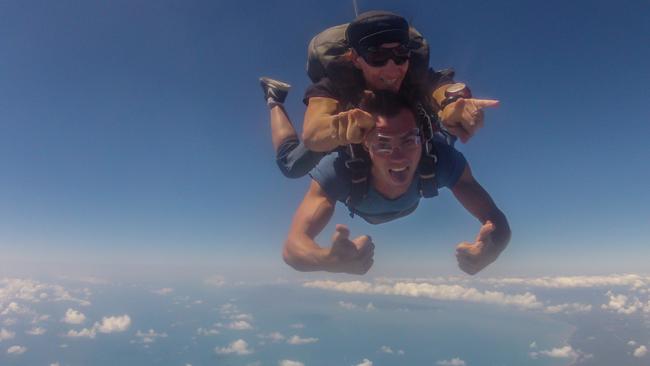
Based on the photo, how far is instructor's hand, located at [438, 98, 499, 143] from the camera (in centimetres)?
237

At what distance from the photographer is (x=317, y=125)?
95.1 inches

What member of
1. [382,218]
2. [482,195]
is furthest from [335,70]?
[482,195]

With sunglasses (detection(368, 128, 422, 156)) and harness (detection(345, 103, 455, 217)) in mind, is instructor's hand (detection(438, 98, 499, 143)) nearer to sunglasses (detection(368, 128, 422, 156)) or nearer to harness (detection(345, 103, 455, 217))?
sunglasses (detection(368, 128, 422, 156))

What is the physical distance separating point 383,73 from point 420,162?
0.86 metres

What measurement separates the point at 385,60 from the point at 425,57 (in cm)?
50

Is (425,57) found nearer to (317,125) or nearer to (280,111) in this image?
(317,125)

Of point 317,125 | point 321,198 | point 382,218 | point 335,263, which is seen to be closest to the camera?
point 317,125

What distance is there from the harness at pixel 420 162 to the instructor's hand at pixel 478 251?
59 cm

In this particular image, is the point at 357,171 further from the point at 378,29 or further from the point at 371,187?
the point at 378,29

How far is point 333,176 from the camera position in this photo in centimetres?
343

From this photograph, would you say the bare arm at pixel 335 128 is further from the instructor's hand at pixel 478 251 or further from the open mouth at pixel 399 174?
the instructor's hand at pixel 478 251

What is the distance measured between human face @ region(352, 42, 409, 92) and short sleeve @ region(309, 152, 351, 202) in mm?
757

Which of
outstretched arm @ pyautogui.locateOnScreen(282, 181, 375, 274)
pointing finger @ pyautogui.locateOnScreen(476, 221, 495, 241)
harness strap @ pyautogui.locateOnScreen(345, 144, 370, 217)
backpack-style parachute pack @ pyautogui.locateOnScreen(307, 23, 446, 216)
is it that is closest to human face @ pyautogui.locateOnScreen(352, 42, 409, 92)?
backpack-style parachute pack @ pyautogui.locateOnScreen(307, 23, 446, 216)

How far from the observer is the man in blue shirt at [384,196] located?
2829 millimetres
